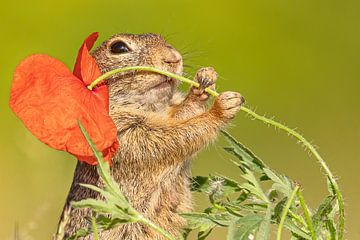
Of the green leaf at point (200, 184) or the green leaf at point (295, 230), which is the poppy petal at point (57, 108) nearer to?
the green leaf at point (200, 184)

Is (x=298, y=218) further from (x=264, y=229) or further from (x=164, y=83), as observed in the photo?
(x=164, y=83)

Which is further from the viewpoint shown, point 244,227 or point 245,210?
point 245,210

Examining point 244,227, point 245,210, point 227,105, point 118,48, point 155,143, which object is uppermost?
point 118,48

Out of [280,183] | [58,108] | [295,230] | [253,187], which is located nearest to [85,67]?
[58,108]

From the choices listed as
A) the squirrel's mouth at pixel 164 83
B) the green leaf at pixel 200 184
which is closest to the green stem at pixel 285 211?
the green leaf at pixel 200 184

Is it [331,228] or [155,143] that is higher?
[155,143]
